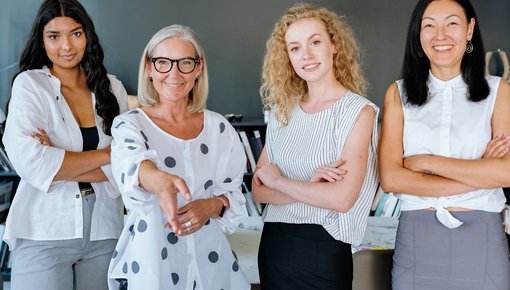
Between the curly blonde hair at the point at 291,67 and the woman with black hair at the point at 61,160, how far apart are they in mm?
661

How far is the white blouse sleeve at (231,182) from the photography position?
193cm

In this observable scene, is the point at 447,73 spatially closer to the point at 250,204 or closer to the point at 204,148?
the point at 204,148

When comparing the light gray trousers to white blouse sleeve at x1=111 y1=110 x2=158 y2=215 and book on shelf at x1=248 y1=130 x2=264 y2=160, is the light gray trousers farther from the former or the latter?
book on shelf at x1=248 y1=130 x2=264 y2=160

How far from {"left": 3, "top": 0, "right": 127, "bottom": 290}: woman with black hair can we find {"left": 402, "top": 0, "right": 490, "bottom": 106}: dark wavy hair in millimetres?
1173

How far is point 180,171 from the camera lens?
181cm

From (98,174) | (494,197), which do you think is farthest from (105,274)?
(494,197)

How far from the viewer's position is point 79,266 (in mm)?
2059

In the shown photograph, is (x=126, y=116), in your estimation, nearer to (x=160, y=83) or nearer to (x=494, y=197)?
(x=160, y=83)

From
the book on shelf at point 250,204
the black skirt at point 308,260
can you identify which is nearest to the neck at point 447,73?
the black skirt at point 308,260

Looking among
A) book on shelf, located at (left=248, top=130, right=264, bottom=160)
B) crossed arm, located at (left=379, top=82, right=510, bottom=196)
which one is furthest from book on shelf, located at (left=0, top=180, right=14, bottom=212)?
crossed arm, located at (left=379, top=82, right=510, bottom=196)

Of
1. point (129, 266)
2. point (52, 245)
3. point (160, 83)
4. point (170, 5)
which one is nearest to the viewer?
point (129, 266)

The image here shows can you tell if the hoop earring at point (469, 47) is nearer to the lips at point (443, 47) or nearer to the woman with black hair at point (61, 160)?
the lips at point (443, 47)

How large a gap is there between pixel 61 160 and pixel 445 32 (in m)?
1.47

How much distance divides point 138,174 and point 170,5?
324 cm
